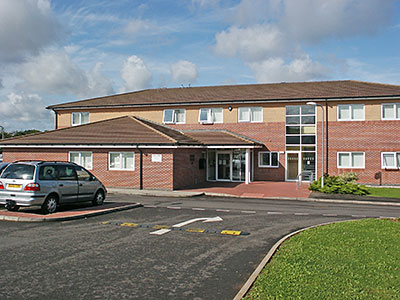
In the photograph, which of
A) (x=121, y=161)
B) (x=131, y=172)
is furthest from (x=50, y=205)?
(x=121, y=161)

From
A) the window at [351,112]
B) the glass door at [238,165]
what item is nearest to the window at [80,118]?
the glass door at [238,165]

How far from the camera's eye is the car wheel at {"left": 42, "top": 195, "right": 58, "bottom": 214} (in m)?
12.2

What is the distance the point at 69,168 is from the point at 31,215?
2.26 metres

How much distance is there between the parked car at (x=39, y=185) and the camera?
38.8 ft

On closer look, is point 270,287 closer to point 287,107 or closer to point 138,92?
point 287,107

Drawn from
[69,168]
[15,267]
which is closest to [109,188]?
[69,168]

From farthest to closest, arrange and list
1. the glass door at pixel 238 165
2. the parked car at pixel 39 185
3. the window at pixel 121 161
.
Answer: the glass door at pixel 238 165, the window at pixel 121 161, the parked car at pixel 39 185

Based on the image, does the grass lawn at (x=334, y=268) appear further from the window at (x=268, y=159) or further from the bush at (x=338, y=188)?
the window at (x=268, y=159)

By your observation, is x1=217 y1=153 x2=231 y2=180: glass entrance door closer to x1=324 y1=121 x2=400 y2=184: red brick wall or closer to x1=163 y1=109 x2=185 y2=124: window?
x1=163 y1=109 x2=185 y2=124: window

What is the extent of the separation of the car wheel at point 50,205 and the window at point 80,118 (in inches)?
890

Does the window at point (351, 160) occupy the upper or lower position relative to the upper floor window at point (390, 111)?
lower

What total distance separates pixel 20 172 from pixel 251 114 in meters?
20.6

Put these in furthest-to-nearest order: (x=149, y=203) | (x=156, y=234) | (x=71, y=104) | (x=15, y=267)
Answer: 1. (x=71, y=104)
2. (x=149, y=203)
3. (x=156, y=234)
4. (x=15, y=267)

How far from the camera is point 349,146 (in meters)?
27.6
